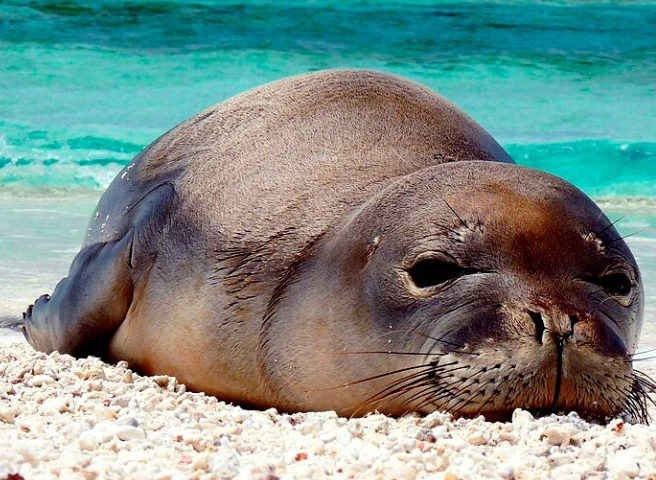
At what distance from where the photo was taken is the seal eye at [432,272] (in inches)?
129

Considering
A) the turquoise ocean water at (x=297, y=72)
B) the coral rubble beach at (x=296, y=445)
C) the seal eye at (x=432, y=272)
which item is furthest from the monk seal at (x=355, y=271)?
the turquoise ocean water at (x=297, y=72)

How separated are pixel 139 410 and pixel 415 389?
823 millimetres

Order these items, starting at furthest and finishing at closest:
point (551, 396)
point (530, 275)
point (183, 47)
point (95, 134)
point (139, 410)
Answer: point (183, 47), point (95, 134), point (139, 410), point (530, 275), point (551, 396)

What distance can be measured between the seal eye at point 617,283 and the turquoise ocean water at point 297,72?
4457 millimetres

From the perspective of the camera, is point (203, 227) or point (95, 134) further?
point (95, 134)

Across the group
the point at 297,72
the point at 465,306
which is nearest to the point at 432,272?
the point at 465,306

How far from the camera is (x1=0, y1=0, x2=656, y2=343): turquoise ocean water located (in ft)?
43.1

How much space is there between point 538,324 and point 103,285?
1.85 meters

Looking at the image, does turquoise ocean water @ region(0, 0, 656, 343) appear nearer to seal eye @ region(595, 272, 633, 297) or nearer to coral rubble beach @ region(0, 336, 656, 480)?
seal eye @ region(595, 272, 633, 297)

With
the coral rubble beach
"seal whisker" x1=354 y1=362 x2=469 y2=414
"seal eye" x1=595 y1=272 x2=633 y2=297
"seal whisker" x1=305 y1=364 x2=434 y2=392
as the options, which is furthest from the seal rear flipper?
"seal eye" x1=595 y1=272 x2=633 y2=297

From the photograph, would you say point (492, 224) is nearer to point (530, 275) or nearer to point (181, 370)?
point (530, 275)

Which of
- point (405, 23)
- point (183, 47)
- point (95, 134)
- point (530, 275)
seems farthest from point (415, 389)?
point (405, 23)

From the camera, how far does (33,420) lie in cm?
321

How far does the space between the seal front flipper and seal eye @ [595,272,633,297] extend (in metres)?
1.61
